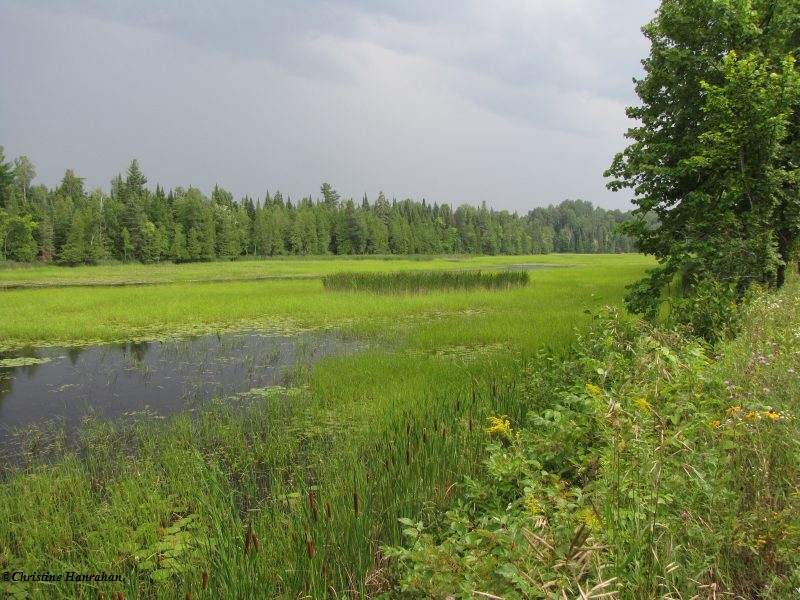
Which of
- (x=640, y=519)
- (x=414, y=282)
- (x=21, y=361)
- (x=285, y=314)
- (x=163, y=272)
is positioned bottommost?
(x=21, y=361)

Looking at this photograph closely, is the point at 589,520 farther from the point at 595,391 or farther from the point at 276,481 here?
the point at 276,481

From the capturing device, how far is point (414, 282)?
990 inches

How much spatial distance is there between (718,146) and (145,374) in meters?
13.6

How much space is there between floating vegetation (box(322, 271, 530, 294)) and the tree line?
47.5 metres

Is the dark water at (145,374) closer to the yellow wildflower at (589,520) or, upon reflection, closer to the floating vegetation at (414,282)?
the yellow wildflower at (589,520)

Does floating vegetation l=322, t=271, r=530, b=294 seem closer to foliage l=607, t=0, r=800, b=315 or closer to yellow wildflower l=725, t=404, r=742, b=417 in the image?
foliage l=607, t=0, r=800, b=315

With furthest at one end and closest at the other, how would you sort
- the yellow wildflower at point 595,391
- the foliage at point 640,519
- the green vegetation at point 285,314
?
1. the green vegetation at point 285,314
2. the yellow wildflower at point 595,391
3. the foliage at point 640,519

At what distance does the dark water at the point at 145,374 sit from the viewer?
28.0 ft

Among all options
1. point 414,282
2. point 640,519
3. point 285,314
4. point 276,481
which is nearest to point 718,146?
point 640,519

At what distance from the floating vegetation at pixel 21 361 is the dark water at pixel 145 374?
0.59ft

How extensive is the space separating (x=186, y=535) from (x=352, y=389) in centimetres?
467

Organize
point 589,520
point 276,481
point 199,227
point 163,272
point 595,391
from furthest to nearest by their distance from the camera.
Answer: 1. point 199,227
2. point 163,272
3. point 276,481
4. point 595,391
5. point 589,520

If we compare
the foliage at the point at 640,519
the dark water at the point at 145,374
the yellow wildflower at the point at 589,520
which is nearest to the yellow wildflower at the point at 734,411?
the foliage at the point at 640,519

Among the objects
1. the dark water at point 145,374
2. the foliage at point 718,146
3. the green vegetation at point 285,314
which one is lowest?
the dark water at point 145,374
